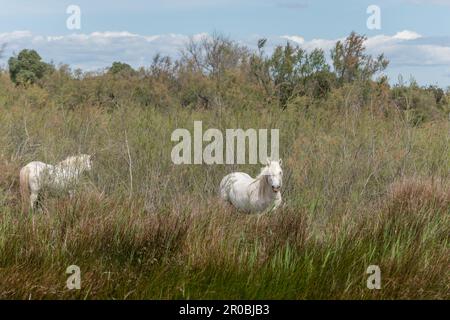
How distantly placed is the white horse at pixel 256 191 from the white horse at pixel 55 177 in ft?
5.62

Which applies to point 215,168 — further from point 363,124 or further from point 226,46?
point 226,46

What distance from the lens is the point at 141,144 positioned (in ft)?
28.4

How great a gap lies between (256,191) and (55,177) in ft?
7.51

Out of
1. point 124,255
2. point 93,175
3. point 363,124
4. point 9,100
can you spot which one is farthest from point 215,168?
point 9,100

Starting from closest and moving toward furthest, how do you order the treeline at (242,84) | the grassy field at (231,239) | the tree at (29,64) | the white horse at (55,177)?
the grassy field at (231,239)
the white horse at (55,177)
the treeline at (242,84)
the tree at (29,64)

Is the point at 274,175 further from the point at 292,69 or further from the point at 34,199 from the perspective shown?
the point at 292,69

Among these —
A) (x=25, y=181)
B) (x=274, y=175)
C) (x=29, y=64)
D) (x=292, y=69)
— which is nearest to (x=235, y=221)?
(x=274, y=175)

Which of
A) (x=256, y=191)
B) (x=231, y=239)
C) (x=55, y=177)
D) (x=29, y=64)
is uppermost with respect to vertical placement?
(x=29, y=64)

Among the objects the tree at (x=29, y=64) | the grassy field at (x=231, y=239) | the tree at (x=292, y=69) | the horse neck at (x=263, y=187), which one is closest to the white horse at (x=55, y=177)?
the grassy field at (x=231, y=239)

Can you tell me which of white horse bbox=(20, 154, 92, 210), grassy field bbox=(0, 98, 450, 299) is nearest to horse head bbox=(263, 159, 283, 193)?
grassy field bbox=(0, 98, 450, 299)

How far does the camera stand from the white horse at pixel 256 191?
7293mm

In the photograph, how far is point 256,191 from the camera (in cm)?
757

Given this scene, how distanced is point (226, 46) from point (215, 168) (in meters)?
5.34

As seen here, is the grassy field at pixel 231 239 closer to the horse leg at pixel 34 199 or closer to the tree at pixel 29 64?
the horse leg at pixel 34 199
